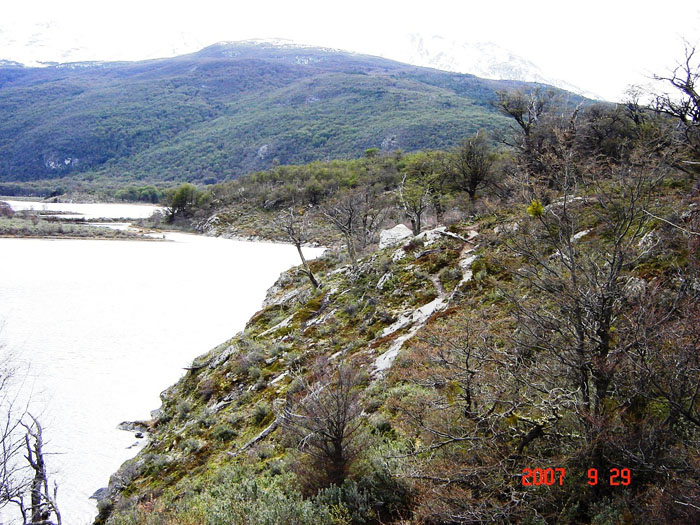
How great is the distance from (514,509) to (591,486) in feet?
2.67

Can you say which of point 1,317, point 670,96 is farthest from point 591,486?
point 1,317

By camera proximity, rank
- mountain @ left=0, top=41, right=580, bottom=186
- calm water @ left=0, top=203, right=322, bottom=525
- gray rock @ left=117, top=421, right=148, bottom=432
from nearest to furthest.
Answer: calm water @ left=0, top=203, right=322, bottom=525 < gray rock @ left=117, top=421, right=148, bottom=432 < mountain @ left=0, top=41, right=580, bottom=186

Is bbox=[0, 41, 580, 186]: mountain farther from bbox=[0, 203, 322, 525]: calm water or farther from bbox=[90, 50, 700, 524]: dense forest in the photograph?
bbox=[90, 50, 700, 524]: dense forest

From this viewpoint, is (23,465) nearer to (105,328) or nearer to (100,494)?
(100,494)

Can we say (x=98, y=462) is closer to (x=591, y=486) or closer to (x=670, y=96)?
(x=591, y=486)

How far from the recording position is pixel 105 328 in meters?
22.0

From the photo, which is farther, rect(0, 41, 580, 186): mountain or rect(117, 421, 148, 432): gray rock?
rect(0, 41, 580, 186): mountain

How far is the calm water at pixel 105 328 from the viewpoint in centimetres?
1215

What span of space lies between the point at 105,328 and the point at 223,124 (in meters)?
153

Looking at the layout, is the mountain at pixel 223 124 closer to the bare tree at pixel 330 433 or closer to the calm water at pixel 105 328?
the calm water at pixel 105 328

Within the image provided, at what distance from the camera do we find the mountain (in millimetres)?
109619

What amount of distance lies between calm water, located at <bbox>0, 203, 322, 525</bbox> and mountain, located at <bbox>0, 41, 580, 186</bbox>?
6481 cm
